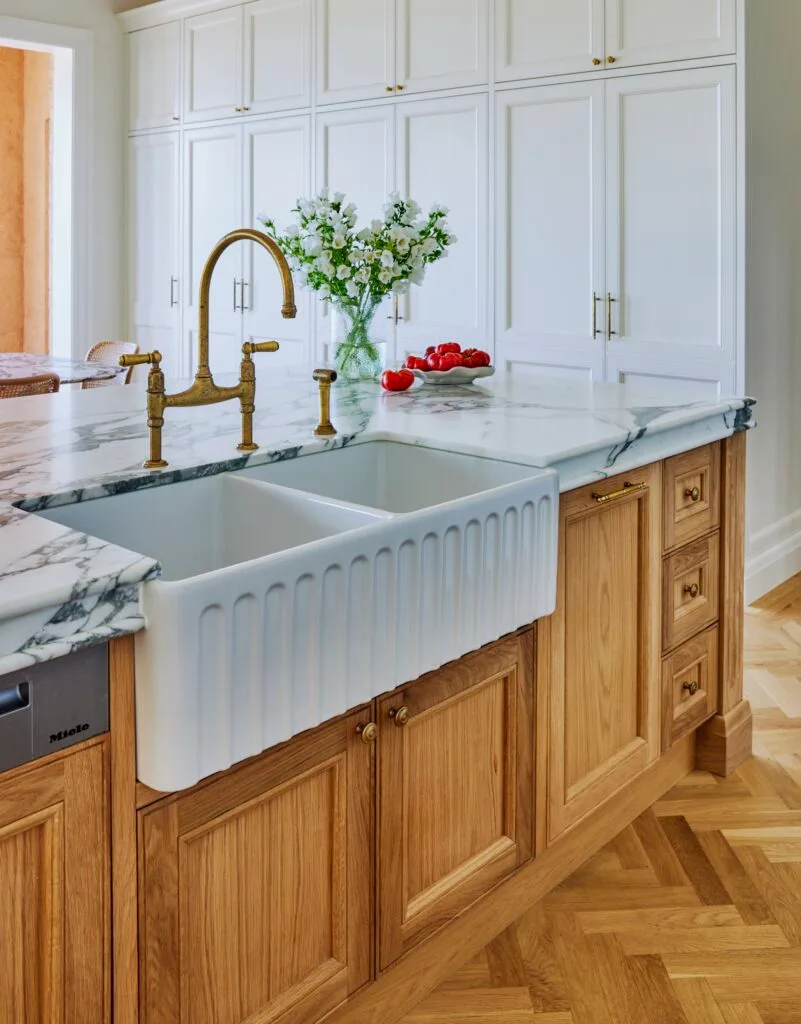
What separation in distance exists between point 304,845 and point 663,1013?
75 cm

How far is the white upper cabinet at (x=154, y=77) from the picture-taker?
528cm

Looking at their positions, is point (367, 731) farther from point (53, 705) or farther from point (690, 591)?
point (690, 591)

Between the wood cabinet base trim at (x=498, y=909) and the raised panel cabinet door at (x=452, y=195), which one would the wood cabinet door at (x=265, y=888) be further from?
the raised panel cabinet door at (x=452, y=195)

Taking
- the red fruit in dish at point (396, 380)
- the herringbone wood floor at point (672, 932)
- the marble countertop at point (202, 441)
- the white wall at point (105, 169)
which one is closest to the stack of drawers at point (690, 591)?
the marble countertop at point (202, 441)

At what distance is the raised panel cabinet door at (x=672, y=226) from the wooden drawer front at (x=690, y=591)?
1.39m

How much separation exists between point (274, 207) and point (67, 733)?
414 centimetres

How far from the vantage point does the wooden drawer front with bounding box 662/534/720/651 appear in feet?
7.39

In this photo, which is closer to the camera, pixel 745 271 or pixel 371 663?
pixel 371 663

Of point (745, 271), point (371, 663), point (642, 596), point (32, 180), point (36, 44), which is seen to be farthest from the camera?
point (32, 180)

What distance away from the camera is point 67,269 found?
5582 millimetres

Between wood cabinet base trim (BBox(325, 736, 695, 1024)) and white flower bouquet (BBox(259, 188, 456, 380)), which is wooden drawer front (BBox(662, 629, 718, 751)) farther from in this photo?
white flower bouquet (BBox(259, 188, 456, 380))

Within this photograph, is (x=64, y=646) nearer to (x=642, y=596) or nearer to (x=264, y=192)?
(x=642, y=596)

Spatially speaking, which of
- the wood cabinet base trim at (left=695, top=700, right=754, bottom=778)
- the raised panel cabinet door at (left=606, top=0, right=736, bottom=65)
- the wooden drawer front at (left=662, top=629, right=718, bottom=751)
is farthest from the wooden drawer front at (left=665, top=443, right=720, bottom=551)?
the raised panel cabinet door at (left=606, top=0, right=736, bottom=65)

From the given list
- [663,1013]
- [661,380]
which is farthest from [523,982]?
[661,380]
